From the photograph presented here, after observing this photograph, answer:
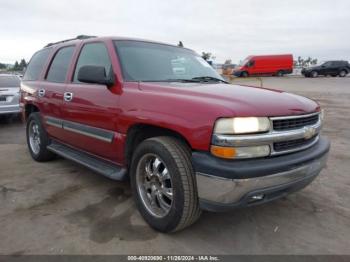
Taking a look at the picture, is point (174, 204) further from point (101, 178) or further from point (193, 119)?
point (101, 178)

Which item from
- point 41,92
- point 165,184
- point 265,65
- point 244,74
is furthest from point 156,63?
point 265,65

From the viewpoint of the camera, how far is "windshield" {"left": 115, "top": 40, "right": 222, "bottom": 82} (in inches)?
135

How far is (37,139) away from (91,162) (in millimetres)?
1912

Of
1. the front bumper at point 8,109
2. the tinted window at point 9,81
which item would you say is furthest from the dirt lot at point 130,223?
the tinted window at point 9,81

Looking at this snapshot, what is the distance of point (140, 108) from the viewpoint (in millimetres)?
2926

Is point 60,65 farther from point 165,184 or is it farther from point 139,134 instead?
point 165,184

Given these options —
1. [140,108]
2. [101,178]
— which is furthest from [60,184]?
[140,108]

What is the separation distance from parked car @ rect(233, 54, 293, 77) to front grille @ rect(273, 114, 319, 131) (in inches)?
1340

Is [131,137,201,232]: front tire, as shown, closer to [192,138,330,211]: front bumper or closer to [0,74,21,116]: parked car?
[192,138,330,211]: front bumper

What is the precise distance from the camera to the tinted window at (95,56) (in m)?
3.62

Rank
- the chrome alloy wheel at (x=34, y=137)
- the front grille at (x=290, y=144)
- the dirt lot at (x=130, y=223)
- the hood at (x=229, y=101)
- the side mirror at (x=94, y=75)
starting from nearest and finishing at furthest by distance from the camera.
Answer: the hood at (x=229, y=101), the front grille at (x=290, y=144), the dirt lot at (x=130, y=223), the side mirror at (x=94, y=75), the chrome alloy wheel at (x=34, y=137)

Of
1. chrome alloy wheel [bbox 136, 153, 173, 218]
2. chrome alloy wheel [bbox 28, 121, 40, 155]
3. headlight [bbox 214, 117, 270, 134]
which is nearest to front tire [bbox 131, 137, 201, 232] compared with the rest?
chrome alloy wheel [bbox 136, 153, 173, 218]

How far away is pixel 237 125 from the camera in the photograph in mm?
2363

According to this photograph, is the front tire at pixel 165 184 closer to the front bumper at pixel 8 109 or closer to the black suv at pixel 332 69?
the front bumper at pixel 8 109
